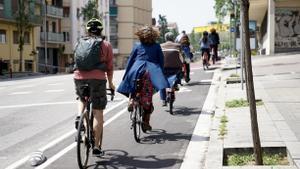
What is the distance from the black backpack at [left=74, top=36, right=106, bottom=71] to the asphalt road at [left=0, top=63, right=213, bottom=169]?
128 cm

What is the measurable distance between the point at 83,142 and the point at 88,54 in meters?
1.13

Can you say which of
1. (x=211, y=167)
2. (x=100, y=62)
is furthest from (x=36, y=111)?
(x=211, y=167)

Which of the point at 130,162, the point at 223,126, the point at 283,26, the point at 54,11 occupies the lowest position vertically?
the point at 130,162

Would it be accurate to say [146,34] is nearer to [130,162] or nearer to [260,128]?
[260,128]

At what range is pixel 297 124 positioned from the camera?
8961mm

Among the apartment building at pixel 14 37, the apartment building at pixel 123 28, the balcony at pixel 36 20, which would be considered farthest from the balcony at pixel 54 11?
the apartment building at pixel 123 28

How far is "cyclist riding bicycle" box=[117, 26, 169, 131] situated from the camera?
903 centimetres

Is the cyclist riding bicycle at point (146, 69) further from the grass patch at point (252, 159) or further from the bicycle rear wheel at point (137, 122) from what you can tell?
the grass patch at point (252, 159)

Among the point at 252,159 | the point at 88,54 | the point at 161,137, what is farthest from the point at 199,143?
the point at 88,54

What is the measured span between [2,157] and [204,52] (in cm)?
1697

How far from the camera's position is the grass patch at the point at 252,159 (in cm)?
669

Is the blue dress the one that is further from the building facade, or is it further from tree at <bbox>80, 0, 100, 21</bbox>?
tree at <bbox>80, 0, 100, 21</bbox>

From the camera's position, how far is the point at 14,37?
59062mm

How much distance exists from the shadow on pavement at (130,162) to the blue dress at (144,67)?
1.47m
